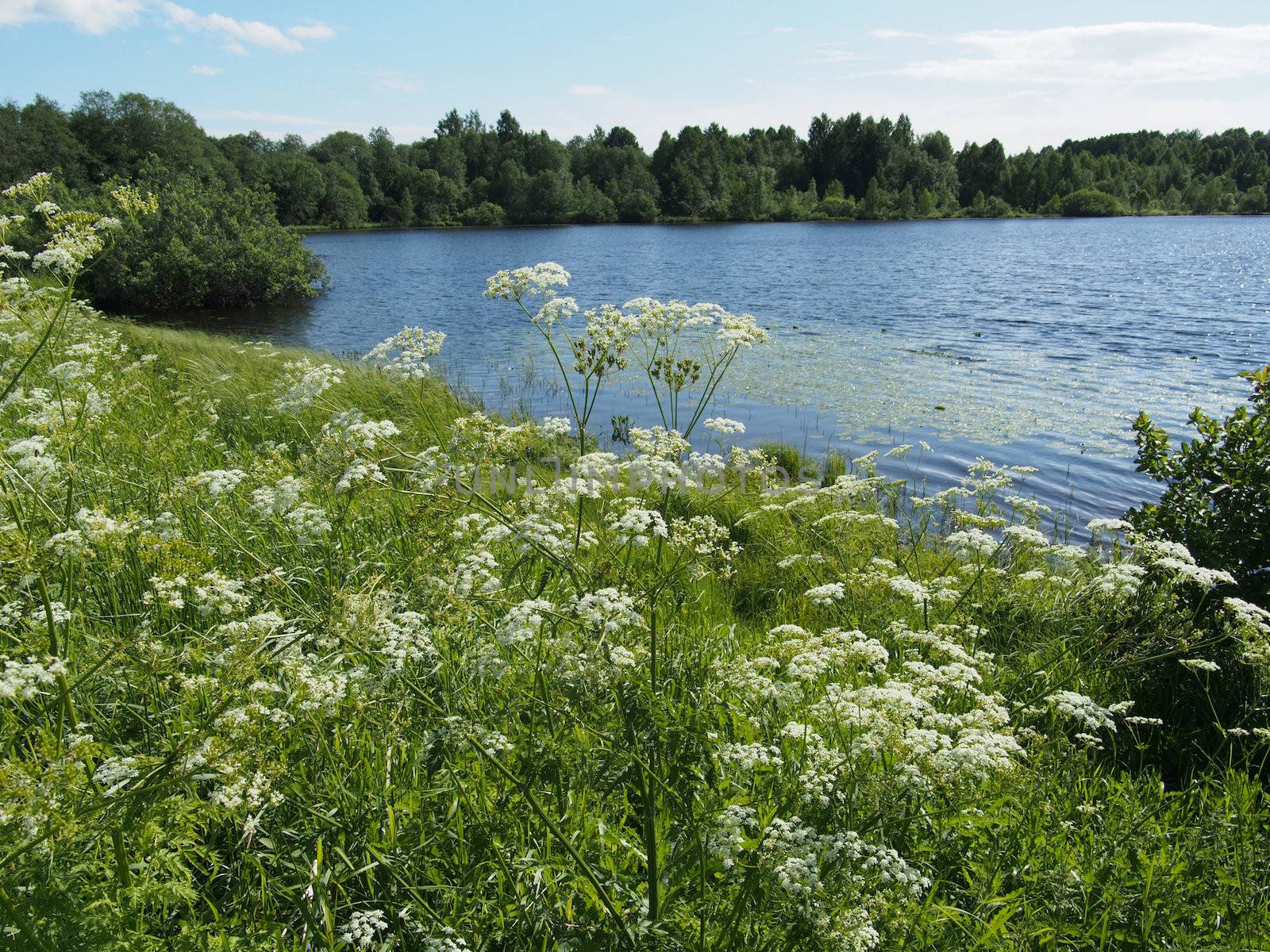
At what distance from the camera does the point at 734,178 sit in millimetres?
112312

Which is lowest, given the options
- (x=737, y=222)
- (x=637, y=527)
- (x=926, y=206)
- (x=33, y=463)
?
(x=637, y=527)

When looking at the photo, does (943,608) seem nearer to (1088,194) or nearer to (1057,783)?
(1057,783)

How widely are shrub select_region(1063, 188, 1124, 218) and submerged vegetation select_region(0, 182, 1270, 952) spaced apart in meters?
117

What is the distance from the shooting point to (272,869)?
3070mm

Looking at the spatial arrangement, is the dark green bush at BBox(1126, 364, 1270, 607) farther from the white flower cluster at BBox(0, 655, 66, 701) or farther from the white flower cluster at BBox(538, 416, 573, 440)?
the white flower cluster at BBox(0, 655, 66, 701)

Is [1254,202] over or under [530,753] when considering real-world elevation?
over

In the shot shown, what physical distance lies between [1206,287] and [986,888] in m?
38.6

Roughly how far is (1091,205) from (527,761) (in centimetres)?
12163

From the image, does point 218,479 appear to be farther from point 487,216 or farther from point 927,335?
point 487,216

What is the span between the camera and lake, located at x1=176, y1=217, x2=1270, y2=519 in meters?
14.4

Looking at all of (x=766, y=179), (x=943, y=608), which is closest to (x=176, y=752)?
(x=943, y=608)

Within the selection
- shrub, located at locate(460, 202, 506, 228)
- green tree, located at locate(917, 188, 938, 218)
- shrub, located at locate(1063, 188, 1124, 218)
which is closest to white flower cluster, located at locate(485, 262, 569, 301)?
shrub, located at locate(460, 202, 506, 228)

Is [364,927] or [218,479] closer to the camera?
[364,927]

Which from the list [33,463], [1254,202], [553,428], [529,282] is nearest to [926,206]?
[1254,202]
